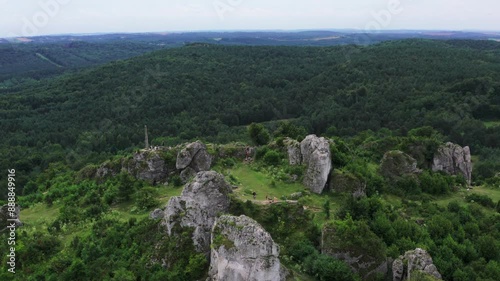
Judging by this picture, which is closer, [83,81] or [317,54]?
[83,81]

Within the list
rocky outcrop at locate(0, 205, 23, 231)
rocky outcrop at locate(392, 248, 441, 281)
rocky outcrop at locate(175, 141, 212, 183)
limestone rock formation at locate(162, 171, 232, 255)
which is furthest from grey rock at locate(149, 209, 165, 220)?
rocky outcrop at locate(392, 248, 441, 281)

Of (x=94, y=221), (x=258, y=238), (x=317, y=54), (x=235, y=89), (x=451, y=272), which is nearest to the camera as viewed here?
(x=258, y=238)

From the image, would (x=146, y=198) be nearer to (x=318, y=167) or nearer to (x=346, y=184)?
(x=318, y=167)

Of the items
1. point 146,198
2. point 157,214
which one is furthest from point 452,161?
point 157,214

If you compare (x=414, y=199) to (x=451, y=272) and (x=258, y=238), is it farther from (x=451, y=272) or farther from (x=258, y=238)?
(x=258, y=238)

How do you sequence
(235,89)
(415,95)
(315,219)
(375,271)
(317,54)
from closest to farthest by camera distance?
(375,271) < (315,219) < (415,95) < (235,89) < (317,54)

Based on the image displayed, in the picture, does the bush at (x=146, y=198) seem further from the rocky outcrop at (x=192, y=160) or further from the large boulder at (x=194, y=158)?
the large boulder at (x=194, y=158)

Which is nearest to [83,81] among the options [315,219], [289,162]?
[289,162]

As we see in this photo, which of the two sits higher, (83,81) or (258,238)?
(258,238)
